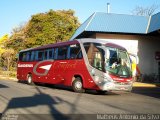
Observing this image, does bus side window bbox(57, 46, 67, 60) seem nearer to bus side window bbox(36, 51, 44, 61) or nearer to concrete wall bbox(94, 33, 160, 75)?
bus side window bbox(36, 51, 44, 61)

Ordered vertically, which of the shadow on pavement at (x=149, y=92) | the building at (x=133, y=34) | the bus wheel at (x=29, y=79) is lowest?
the shadow on pavement at (x=149, y=92)

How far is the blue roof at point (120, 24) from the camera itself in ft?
117

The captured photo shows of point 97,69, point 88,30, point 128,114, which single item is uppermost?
point 88,30

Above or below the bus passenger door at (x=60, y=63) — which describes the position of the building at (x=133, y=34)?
above

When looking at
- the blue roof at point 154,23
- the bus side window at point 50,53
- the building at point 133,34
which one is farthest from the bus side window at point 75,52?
the blue roof at point 154,23

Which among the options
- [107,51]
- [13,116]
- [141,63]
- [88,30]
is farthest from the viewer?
[141,63]

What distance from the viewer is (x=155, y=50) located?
38.5 metres

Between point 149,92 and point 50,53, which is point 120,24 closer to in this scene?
point 50,53

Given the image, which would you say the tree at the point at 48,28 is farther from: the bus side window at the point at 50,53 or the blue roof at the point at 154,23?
the bus side window at the point at 50,53

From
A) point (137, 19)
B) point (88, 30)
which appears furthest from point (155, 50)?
point (88, 30)

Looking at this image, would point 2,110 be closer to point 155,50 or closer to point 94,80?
point 94,80

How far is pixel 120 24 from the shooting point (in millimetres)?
37281

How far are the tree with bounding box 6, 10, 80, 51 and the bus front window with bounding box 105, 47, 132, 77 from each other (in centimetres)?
3276

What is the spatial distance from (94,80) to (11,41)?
46.9m
